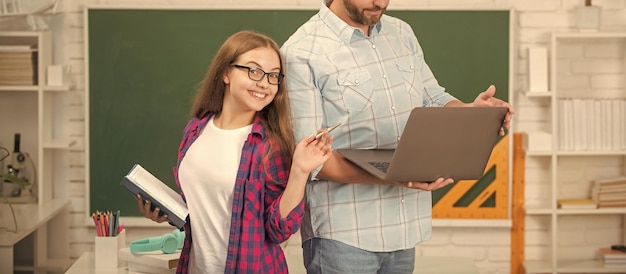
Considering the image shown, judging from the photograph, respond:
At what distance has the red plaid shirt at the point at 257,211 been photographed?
91.4 inches

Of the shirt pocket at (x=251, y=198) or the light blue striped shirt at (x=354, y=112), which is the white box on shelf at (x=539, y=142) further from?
the shirt pocket at (x=251, y=198)

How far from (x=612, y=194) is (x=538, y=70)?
0.71 m

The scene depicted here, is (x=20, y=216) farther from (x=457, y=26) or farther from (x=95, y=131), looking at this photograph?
(x=457, y=26)

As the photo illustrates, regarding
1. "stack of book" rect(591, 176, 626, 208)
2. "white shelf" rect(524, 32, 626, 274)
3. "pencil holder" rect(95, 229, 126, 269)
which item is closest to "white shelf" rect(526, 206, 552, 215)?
"white shelf" rect(524, 32, 626, 274)

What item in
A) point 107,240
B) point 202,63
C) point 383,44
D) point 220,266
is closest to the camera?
point 220,266

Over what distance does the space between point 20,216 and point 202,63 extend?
1121 millimetres

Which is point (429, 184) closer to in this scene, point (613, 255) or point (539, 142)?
point (539, 142)

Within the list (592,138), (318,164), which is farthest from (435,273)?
(592,138)

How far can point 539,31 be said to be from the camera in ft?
15.0

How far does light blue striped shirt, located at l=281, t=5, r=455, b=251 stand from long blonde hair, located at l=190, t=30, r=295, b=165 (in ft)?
0.10

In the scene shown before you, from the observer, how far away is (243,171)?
233cm

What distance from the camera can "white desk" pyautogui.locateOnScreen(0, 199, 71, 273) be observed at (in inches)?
163

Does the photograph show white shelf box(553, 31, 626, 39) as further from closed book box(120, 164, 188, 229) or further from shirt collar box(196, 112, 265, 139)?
closed book box(120, 164, 188, 229)

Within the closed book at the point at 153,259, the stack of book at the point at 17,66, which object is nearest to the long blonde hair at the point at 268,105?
the closed book at the point at 153,259
